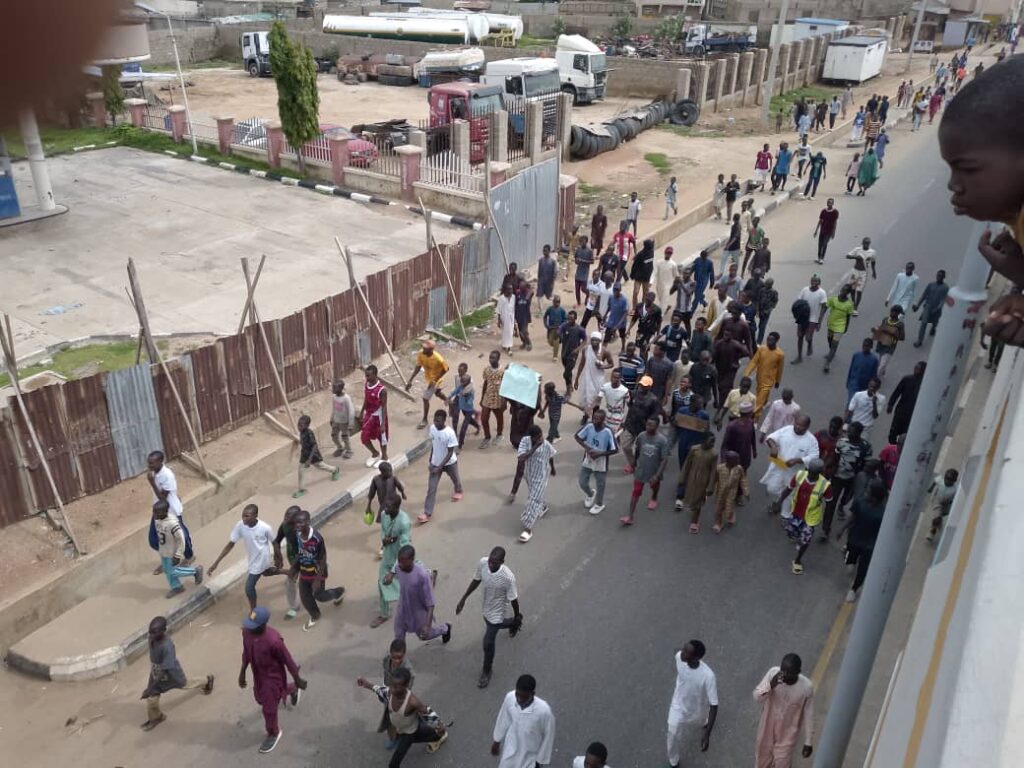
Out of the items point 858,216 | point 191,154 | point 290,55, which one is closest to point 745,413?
point 858,216

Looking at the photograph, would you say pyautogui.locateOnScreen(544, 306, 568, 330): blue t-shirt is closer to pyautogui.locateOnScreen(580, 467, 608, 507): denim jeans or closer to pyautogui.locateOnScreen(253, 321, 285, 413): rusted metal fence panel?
pyautogui.locateOnScreen(580, 467, 608, 507): denim jeans

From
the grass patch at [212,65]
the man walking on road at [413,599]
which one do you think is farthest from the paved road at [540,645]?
the grass patch at [212,65]

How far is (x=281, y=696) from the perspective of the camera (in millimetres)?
6418

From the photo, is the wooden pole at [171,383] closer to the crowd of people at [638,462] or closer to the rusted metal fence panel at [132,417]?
the rusted metal fence panel at [132,417]

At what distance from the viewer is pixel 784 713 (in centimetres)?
570

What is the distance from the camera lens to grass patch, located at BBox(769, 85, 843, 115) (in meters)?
36.9

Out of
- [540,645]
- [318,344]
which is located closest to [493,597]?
[540,645]

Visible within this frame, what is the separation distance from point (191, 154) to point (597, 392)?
61.8 ft

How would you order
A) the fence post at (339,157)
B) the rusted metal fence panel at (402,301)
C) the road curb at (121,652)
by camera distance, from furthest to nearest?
1. the fence post at (339,157)
2. the rusted metal fence panel at (402,301)
3. the road curb at (121,652)

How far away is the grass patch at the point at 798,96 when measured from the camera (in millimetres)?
36875

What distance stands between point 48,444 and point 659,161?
2171 centimetres

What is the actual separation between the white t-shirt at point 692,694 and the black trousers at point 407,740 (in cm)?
180

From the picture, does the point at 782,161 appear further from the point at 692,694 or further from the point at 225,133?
the point at 692,694

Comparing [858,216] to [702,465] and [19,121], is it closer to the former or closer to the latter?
[702,465]
